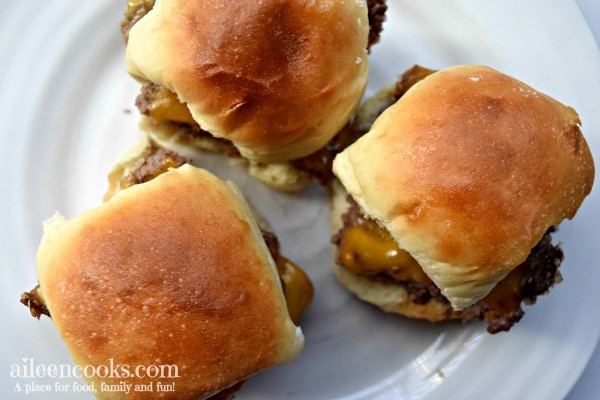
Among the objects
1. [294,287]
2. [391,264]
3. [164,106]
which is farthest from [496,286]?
[164,106]

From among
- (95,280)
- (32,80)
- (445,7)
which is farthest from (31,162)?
(445,7)

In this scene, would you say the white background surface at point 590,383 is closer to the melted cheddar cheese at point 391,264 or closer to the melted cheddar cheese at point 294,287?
the melted cheddar cheese at point 391,264

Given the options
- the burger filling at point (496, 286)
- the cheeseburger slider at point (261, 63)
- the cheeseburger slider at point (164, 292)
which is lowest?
the burger filling at point (496, 286)

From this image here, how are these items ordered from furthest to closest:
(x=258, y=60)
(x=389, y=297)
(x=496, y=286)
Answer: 1. (x=389, y=297)
2. (x=496, y=286)
3. (x=258, y=60)

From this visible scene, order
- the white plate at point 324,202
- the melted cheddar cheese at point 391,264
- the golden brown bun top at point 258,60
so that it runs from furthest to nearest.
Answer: the white plate at point 324,202 → the melted cheddar cheese at point 391,264 → the golden brown bun top at point 258,60

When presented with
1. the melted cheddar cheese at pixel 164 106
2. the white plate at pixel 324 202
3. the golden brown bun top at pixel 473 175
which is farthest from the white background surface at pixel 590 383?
the melted cheddar cheese at pixel 164 106

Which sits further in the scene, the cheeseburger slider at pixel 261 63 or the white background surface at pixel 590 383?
the white background surface at pixel 590 383

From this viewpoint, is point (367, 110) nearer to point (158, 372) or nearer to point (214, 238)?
point (214, 238)

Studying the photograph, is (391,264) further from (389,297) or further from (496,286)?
(496,286)
